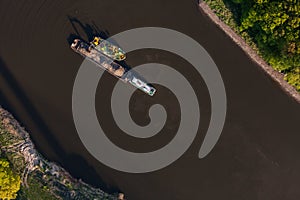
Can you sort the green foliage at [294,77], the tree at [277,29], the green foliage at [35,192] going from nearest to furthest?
the tree at [277,29], the green foliage at [294,77], the green foliage at [35,192]

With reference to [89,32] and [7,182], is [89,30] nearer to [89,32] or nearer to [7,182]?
[89,32]

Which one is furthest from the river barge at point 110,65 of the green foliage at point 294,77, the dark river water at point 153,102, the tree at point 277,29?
the green foliage at point 294,77

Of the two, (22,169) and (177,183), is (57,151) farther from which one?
(177,183)

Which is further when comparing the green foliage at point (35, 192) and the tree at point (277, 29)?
the green foliage at point (35, 192)

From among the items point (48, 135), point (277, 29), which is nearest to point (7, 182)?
point (48, 135)

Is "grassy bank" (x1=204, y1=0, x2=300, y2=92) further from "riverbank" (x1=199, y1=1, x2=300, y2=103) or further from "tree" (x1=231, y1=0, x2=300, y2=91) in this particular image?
"riverbank" (x1=199, y1=1, x2=300, y2=103)

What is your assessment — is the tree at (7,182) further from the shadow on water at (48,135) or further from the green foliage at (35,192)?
the shadow on water at (48,135)

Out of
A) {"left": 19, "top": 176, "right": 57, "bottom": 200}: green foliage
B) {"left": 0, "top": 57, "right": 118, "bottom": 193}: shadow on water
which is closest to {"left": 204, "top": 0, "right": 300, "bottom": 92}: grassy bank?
{"left": 0, "top": 57, "right": 118, "bottom": 193}: shadow on water
